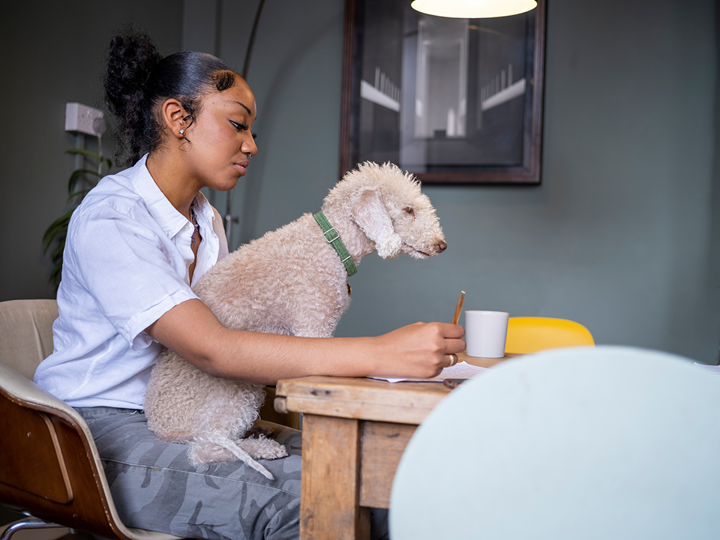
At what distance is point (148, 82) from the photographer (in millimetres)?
1104

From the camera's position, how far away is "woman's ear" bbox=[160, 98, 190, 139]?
104 centimetres

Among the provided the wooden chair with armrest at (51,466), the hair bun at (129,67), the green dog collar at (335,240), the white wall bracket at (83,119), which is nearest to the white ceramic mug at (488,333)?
the green dog collar at (335,240)

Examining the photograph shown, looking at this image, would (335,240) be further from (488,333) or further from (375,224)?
(488,333)

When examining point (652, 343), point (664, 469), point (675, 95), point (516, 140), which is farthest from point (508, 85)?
point (664, 469)

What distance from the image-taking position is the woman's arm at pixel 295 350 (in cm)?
73

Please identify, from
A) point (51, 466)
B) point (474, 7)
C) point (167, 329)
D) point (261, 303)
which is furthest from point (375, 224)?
point (474, 7)

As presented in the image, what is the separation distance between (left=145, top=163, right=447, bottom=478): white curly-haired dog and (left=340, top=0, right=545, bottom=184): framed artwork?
1489 millimetres

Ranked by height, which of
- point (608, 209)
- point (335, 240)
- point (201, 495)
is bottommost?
point (201, 495)

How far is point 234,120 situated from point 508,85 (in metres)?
1.67

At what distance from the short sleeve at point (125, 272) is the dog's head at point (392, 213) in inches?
13.4

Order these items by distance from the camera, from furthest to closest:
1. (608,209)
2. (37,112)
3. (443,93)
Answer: (443,93) < (608,209) < (37,112)

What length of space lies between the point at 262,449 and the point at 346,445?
0.31 m

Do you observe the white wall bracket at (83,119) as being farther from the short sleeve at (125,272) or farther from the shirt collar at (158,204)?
the short sleeve at (125,272)

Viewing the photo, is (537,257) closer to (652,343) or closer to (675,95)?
(652,343)
